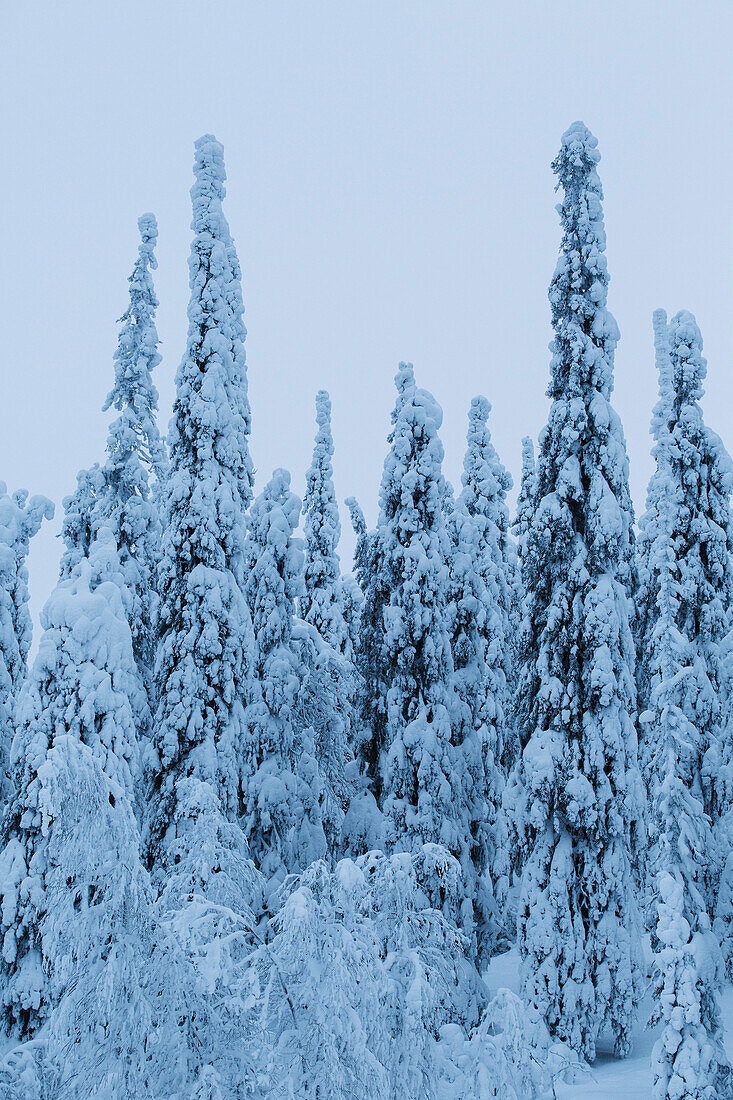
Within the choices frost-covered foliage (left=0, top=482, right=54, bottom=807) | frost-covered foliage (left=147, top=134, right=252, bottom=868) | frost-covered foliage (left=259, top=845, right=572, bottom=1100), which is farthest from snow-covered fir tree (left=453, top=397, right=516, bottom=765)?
frost-covered foliage (left=259, top=845, right=572, bottom=1100)

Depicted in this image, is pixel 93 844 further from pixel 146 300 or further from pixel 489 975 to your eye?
pixel 489 975

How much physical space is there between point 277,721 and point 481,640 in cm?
665

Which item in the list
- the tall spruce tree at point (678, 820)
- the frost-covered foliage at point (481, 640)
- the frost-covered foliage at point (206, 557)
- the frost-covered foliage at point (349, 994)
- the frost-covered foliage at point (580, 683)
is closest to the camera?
the frost-covered foliage at point (349, 994)

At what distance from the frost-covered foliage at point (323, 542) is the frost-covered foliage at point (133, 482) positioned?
44.0 feet

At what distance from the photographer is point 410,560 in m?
22.7

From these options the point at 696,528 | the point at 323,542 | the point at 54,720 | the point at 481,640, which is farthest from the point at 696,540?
the point at 323,542

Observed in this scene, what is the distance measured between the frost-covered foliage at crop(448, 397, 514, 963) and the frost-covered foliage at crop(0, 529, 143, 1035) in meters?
8.81

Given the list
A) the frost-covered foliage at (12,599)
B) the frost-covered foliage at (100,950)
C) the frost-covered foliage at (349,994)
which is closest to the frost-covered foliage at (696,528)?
the frost-covered foliage at (349,994)

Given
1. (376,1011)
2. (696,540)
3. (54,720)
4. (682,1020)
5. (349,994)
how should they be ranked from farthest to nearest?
1. (696,540)
2. (54,720)
3. (682,1020)
4. (376,1011)
5. (349,994)

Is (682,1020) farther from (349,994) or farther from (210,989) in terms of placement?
(210,989)

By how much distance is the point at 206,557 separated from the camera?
68.3 ft

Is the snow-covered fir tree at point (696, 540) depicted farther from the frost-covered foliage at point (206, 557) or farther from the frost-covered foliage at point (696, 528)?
the frost-covered foliage at point (206, 557)

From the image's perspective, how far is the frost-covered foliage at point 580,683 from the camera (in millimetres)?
18375

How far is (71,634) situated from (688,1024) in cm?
1259
